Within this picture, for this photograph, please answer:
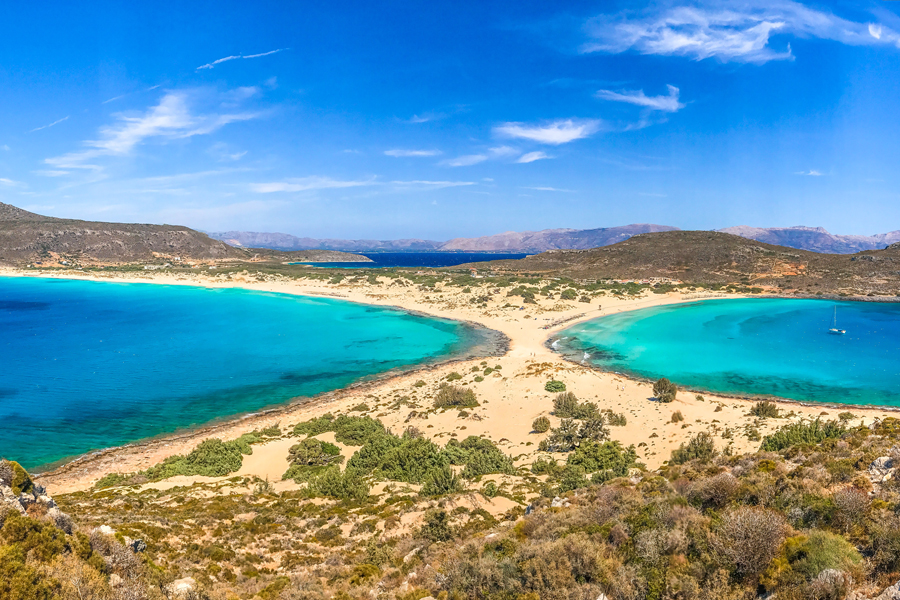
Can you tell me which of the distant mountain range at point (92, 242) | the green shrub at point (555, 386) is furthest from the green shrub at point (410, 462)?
the distant mountain range at point (92, 242)

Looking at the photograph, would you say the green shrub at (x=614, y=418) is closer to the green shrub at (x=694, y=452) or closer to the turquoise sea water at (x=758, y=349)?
the green shrub at (x=694, y=452)

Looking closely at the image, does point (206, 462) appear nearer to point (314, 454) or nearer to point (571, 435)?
point (314, 454)

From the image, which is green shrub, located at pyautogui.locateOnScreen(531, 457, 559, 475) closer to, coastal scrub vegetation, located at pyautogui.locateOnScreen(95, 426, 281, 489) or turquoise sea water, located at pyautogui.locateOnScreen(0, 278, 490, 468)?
coastal scrub vegetation, located at pyautogui.locateOnScreen(95, 426, 281, 489)

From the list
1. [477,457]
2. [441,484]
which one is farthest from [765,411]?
[441,484]

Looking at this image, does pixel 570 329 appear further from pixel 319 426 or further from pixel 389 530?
pixel 389 530

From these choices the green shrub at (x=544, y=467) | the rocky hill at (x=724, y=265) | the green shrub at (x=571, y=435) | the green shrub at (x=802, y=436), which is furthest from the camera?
the rocky hill at (x=724, y=265)

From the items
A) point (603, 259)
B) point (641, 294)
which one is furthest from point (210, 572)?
point (603, 259)

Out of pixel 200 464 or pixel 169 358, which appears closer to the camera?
pixel 200 464
